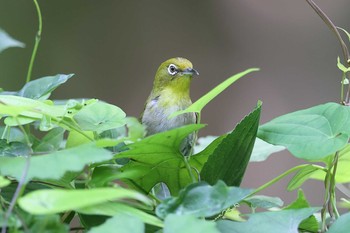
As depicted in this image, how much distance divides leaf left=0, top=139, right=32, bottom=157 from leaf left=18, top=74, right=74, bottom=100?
0.35ft

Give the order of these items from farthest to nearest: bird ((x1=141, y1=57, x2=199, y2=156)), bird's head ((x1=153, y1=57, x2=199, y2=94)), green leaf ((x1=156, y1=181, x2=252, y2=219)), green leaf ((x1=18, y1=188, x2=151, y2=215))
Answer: bird's head ((x1=153, y1=57, x2=199, y2=94)) → bird ((x1=141, y1=57, x2=199, y2=156)) → green leaf ((x1=156, y1=181, x2=252, y2=219)) → green leaf ((x1=18, y1=188, x2=151, y2=215))

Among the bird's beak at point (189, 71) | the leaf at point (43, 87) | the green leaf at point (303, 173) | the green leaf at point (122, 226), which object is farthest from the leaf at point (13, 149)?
the bird's beak at point (189, 71)

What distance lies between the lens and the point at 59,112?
0.64 m

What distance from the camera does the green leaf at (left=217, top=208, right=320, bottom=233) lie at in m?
0.57

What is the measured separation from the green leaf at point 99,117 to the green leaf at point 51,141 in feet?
0.15

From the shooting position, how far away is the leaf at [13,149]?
65cm

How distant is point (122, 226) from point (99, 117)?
257 millimetres

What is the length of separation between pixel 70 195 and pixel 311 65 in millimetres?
3026

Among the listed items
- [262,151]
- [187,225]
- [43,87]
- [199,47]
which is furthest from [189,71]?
[199,47]

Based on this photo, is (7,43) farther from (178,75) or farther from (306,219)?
(178,75)

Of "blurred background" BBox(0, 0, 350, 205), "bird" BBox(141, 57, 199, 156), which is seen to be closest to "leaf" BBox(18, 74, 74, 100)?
"bird" BBox(141, 57, 199, 156)

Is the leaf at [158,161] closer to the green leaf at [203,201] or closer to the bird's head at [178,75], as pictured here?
the green leaf at [203,201]

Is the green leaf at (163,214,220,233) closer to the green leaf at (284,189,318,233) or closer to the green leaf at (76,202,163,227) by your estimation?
the green leaf at (76,202,163,227)

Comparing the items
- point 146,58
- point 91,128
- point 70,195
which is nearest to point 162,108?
point 91,128
